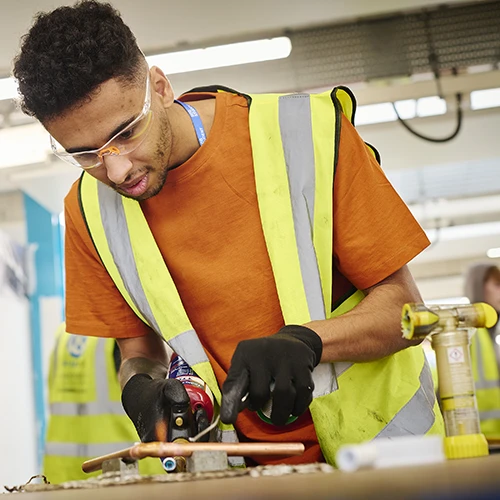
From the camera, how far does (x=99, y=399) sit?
3.68m

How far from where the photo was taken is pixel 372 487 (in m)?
0.71

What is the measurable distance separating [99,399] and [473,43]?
3.23 metres

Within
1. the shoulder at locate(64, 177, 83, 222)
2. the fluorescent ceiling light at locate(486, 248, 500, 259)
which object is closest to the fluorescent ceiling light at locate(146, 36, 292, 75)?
the shoulder at locate(64, 177, 83, 222)

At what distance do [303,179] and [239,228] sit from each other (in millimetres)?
182

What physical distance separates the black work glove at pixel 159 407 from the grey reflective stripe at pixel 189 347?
0.10m

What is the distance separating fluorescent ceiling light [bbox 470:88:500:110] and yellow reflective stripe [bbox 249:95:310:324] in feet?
15.1

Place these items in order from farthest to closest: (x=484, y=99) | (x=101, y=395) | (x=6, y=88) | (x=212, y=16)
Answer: (x=484, y=99) → (x=6, y=88) → (x=212, y=16) → (x=101, y=395)

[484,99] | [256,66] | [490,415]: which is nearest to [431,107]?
[484,99]

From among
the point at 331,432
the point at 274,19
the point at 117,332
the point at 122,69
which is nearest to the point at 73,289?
the point at 117,332

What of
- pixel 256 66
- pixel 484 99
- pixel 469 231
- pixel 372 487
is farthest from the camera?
pixel 469 231

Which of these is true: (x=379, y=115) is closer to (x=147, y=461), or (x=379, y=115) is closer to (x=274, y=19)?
(x=274, y=19)

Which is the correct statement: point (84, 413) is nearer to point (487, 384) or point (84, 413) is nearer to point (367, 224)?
point (487, 384)

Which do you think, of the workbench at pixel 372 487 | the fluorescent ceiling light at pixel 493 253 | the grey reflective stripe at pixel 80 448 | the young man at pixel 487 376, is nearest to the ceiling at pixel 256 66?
the young man at pixel 487 376

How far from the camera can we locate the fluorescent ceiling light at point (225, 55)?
516cm
